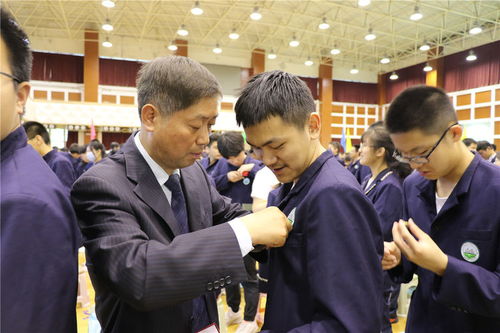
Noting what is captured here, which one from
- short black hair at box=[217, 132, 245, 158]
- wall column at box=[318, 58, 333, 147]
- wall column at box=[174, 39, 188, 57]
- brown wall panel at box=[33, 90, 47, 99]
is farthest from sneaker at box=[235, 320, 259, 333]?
brown wall panel at box=[33, 90, 47, 99]

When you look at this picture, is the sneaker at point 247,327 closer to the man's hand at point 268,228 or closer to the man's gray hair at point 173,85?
the man's hand at point 268,228

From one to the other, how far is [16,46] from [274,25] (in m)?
15.4

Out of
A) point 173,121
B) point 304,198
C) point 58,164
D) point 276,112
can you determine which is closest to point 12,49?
point 173,121

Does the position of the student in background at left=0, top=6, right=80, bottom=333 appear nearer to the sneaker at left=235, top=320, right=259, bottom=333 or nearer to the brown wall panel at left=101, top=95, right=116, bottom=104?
the sneaker at left=235, top=320, right=259, bottom=333

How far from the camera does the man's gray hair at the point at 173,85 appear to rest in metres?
1.19

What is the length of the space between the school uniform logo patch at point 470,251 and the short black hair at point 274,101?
0.83 metres

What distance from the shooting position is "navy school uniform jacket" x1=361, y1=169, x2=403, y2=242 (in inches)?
120

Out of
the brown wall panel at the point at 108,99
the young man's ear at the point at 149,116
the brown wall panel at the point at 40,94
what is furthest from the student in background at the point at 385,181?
the brown wall panel at the point at 40,94

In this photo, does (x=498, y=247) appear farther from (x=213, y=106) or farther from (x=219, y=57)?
(x=219, y=57)

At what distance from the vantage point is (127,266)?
0.88 m

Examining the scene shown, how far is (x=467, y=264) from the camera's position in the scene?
1.29 metres

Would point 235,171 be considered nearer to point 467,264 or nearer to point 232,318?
point 232,318

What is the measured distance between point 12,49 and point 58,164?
357 centimetres

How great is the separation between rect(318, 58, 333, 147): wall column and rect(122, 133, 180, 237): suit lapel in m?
18.8
